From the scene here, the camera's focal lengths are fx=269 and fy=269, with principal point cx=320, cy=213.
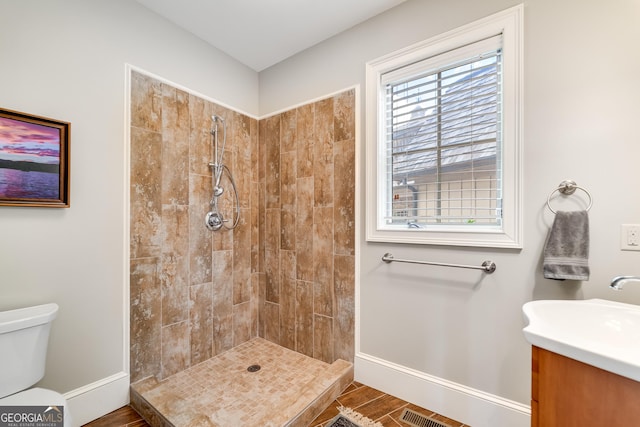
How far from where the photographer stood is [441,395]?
1.66 meters

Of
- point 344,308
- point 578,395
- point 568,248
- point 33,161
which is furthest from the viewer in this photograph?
point 344,308

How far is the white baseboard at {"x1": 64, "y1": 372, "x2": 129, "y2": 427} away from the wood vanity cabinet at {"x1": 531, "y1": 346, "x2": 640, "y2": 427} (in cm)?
220

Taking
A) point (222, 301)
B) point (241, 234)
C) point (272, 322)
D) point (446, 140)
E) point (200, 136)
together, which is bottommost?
point (272, 322)

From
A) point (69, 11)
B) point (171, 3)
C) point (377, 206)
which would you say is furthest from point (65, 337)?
point (171, 3)

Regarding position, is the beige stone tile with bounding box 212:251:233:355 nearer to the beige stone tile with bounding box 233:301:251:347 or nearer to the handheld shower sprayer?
the beige stone tile with bounding box 233:301:251:347

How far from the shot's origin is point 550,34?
1.37 metres

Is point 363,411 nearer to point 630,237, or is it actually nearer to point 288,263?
point 288,263

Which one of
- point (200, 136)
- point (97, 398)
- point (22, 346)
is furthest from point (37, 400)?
point (200, 136)

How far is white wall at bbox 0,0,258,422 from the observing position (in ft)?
4.56

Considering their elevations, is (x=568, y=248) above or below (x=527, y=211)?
below

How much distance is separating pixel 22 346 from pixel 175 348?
898 mm

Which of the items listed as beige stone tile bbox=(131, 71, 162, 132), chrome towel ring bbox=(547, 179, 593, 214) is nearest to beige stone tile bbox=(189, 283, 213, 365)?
beige stone tile bbox=(131, 71, 162, 132)

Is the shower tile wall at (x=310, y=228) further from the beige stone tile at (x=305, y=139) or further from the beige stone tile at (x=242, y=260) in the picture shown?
the beige stone tile at (x=242, y=260)

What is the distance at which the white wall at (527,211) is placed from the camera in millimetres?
1238
